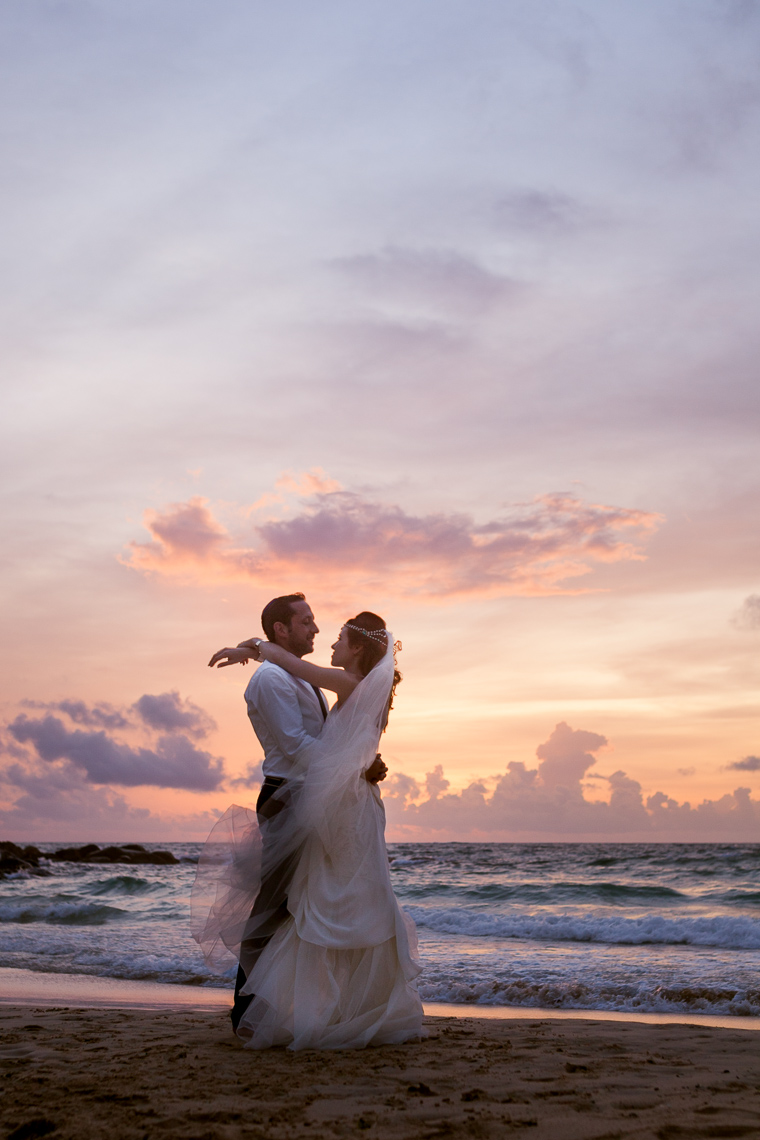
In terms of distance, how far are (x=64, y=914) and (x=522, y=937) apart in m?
9.24

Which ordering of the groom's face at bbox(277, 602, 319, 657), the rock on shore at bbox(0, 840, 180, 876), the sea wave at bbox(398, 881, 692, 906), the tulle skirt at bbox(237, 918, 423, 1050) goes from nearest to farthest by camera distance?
the tulle skirt at bbox(237, 918, 423, 1050)
the groom's face at bbox(277, 602, 319, 657)
the sea wave at bbox(398, 881, 692, 906)
the rock on shore at bbox(0, 840, 180, 876)

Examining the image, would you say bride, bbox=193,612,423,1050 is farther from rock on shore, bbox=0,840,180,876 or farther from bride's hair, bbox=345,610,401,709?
rock on shore, bbox=0,840,180,876

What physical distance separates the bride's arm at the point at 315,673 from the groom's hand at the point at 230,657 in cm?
17

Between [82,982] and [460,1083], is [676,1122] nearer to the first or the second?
[460,1083]

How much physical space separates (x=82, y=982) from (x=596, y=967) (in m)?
5.89

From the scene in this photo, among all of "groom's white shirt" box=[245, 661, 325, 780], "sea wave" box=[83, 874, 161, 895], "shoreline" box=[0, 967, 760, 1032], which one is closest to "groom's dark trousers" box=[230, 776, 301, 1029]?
"groom's white shirt" box=[245, 661, 325, 780]

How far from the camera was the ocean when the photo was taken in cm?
862

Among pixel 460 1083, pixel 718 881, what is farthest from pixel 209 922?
pixel 718 881

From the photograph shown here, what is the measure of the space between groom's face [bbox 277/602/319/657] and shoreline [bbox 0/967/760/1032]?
11.4 feet

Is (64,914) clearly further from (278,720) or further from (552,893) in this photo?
(278,720)

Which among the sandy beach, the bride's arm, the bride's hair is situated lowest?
the sandy beach

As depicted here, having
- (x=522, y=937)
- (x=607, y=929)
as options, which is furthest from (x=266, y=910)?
(x=607, y=929)

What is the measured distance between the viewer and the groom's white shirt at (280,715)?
5617 mm

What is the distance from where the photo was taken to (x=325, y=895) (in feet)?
17.6
